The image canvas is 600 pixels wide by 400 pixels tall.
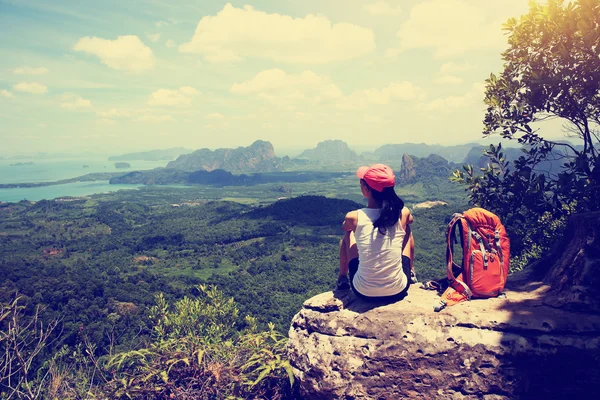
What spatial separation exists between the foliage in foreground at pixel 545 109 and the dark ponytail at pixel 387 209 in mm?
3788

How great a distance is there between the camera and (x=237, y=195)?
601ft

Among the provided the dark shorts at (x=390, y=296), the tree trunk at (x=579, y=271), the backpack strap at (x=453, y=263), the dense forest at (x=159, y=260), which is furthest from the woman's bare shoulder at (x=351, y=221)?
the dense forest at (x=159, y=260)

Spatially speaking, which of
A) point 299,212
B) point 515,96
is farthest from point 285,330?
point 299,212

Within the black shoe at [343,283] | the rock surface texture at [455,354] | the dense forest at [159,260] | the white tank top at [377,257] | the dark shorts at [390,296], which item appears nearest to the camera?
the rock surface texture at [455,354]

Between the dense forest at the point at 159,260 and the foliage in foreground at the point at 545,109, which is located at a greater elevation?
the foliage in foreground at the point at 545,109

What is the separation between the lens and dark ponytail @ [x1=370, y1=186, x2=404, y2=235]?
486 centimetres

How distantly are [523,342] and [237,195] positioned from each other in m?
182

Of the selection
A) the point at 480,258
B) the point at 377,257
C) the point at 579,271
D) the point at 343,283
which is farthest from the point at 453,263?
the point at 343,283

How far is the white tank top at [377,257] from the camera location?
15.9 feet

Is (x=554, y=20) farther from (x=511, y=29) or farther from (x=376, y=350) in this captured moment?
(x=376, y=350)

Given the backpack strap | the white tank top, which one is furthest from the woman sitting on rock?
the backpack strap

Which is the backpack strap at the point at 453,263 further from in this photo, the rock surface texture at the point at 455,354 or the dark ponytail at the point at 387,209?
the dark ponytail at the point at 387,209

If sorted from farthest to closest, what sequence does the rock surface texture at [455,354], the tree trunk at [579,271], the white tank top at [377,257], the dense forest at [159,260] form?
the dense forest at [159,260] → the white tank top at [377,257] → the tree trunk at [579,271] → the rock surface texture at [455,354]

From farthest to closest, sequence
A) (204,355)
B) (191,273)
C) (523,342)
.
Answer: (191,273)
(204,355)
(523,342)
